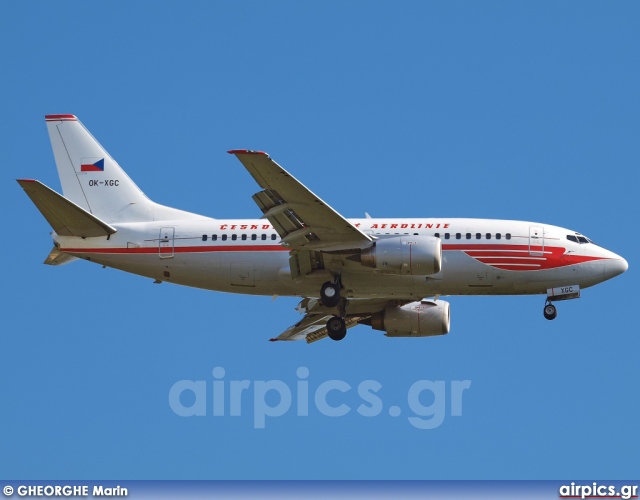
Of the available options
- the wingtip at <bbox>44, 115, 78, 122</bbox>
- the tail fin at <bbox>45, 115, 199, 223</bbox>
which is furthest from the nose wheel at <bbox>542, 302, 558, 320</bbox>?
the wingtip at <bbox>44, 115, 78, 122</bbox>

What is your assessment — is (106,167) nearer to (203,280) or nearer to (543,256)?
(203,280)

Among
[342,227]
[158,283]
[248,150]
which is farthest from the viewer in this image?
[158,283]

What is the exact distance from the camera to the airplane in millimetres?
59656

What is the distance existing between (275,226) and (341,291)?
4.18 m

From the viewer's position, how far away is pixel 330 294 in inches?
2411

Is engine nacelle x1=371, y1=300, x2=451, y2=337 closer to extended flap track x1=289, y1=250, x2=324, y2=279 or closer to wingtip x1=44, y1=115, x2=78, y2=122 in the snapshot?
extended flap track x1=289, y1=250, x2=324, y2=279

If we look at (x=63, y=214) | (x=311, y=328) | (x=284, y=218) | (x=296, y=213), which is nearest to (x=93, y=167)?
(x=63, y=214)

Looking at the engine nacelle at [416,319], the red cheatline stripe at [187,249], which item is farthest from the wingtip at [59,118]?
the engine nacelle at [416,319]

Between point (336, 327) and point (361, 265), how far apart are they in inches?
154

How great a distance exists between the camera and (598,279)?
61875mm

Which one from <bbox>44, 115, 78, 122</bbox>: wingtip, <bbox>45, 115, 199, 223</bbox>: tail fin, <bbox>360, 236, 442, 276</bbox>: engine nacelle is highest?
<bbox>44, 115, 78, 122</bbox>: wingtip

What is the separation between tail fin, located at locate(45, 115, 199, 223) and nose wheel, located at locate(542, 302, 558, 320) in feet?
47.9

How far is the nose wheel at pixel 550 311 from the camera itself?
61.9 m

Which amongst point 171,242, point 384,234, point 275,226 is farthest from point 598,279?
point 171,242
